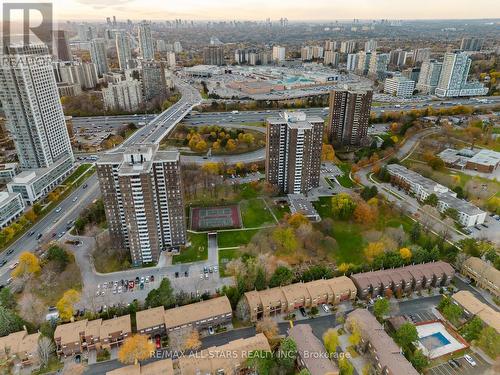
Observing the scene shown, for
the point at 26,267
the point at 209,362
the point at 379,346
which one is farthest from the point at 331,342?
the point at 26,267

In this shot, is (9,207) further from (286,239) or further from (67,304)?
(286,239)

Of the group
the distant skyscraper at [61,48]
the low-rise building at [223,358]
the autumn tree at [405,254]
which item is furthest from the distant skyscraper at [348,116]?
the distant skyscraper at [61,48]

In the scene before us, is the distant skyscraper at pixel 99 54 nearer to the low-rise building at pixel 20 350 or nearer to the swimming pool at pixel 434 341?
the low-rise building at pixel 20 350

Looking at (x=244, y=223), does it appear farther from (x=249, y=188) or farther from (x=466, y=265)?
(x=466, y=265)

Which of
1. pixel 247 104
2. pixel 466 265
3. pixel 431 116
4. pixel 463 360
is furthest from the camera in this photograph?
pixel 247 104

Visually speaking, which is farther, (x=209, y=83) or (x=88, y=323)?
(x=209, y=83)

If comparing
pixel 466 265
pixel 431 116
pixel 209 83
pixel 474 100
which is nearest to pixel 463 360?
pixel 466 265

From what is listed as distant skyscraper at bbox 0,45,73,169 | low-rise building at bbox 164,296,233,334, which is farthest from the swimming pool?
distant skyscraper at bbox 0,45,73,169

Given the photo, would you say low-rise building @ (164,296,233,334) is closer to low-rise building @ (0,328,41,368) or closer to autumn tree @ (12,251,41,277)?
low-rise building @ (0,328,41,368)
